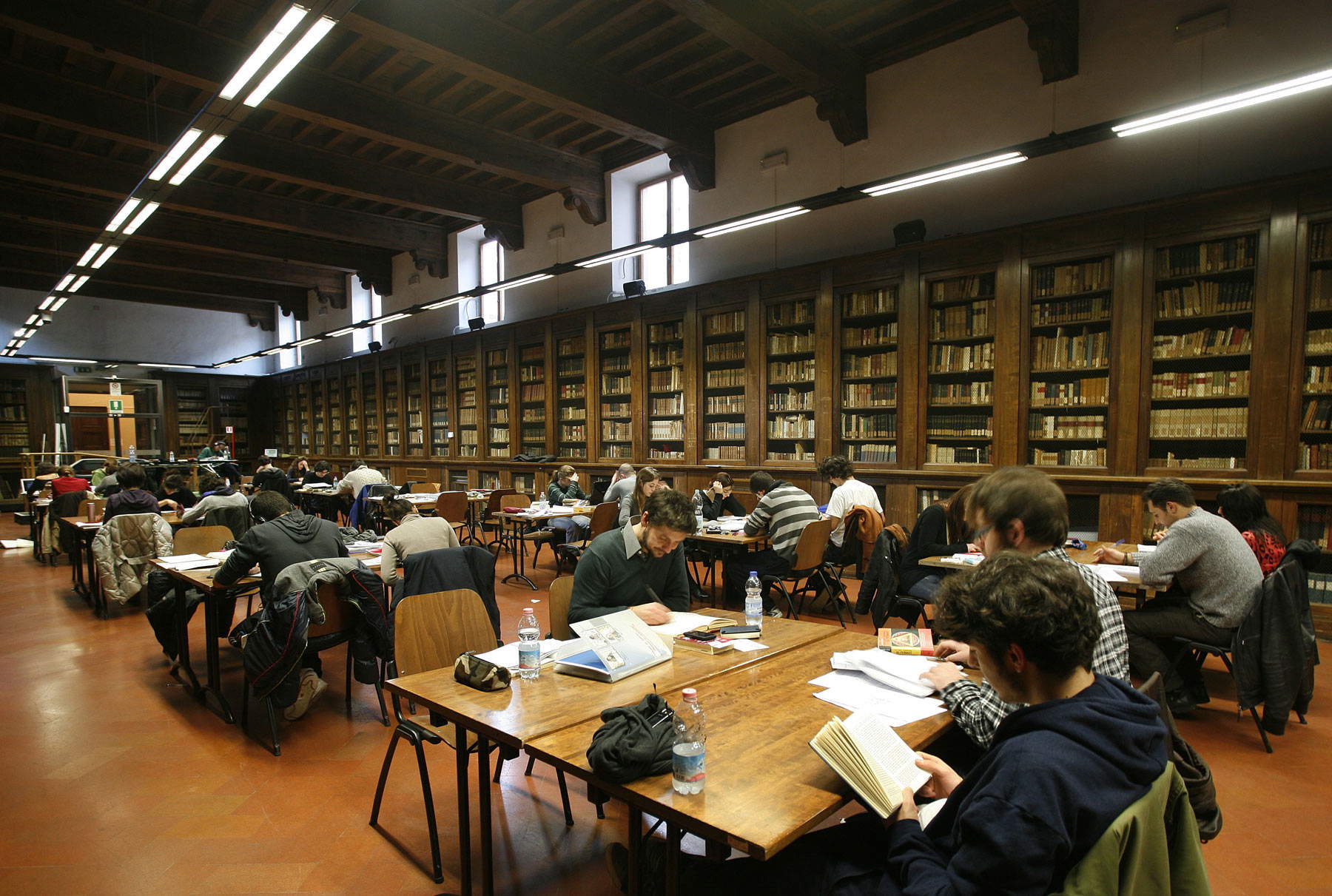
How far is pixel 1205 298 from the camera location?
515cm

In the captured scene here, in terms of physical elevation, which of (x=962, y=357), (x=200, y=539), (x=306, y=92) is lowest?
(x=200, y=539)

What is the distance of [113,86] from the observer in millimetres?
6648

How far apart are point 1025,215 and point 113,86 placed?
28.9ft

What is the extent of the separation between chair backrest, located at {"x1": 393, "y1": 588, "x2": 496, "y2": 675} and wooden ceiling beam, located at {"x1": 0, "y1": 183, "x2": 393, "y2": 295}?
9104mm

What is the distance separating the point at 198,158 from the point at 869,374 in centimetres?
627

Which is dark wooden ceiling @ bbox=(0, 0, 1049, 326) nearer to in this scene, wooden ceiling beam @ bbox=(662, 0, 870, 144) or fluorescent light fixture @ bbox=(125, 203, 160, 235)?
wooden ceiling beam @ bbox=(662, 0, 870, 144)

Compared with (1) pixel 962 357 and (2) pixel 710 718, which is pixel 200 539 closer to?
(2) pixel 710 718

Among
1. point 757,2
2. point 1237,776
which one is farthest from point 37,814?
point 757,2

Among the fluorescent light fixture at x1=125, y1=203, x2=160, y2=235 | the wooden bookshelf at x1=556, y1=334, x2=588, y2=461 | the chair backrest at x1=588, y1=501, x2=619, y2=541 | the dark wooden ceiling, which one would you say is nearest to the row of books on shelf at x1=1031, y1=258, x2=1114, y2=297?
the dark wooden ceiling

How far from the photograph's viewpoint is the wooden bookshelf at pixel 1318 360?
4699 mm

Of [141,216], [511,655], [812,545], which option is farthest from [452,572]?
[141,216]

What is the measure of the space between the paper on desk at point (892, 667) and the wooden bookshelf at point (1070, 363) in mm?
4476

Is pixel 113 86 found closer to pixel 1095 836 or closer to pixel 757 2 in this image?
pixel 757 2

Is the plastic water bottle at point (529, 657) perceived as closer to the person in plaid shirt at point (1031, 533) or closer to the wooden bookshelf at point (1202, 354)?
the person in plaid shirt at point (1031, 533)
